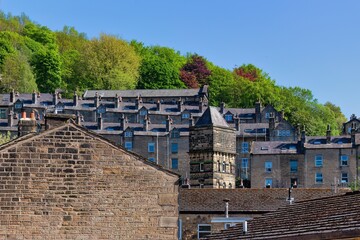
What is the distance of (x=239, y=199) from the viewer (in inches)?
1658

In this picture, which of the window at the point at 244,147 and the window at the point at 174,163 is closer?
the window at the point at 174,163

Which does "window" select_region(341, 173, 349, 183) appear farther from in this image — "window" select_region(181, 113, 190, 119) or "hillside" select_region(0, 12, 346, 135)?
"hillside" select_region(0, 12, 346, 135)

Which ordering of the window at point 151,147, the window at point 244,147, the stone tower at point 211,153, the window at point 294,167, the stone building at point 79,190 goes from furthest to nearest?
1. the window at point 244,147
2. the window at point 151,147
3. the window at point 294,167
4. the stone tower at point 211,153
5. the stone building at point 79,190

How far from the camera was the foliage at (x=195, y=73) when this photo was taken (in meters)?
160

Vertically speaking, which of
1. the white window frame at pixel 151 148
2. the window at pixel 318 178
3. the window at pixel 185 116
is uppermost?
the window at pixel 185 116

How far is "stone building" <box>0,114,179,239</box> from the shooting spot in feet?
77.1

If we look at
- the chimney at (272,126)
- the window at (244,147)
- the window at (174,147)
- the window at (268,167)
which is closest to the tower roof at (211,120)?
the window at (268,167)

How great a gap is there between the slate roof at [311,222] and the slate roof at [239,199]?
→ 602 inches

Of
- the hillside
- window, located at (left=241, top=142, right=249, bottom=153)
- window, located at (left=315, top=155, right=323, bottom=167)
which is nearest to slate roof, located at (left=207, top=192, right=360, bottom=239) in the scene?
window, located at (left=315, top=155, right=323, bottom=167)

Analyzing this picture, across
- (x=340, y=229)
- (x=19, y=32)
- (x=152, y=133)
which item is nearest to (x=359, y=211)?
(x=340, y=229)

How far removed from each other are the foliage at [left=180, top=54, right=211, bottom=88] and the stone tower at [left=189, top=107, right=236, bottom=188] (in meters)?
96.6

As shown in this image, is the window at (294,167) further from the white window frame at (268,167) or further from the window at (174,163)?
the window at (174,163)

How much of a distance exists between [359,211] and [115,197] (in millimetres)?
7032

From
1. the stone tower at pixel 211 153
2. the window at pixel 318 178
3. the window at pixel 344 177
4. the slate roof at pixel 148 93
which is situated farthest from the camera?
the slate roof at pixel 148 93
